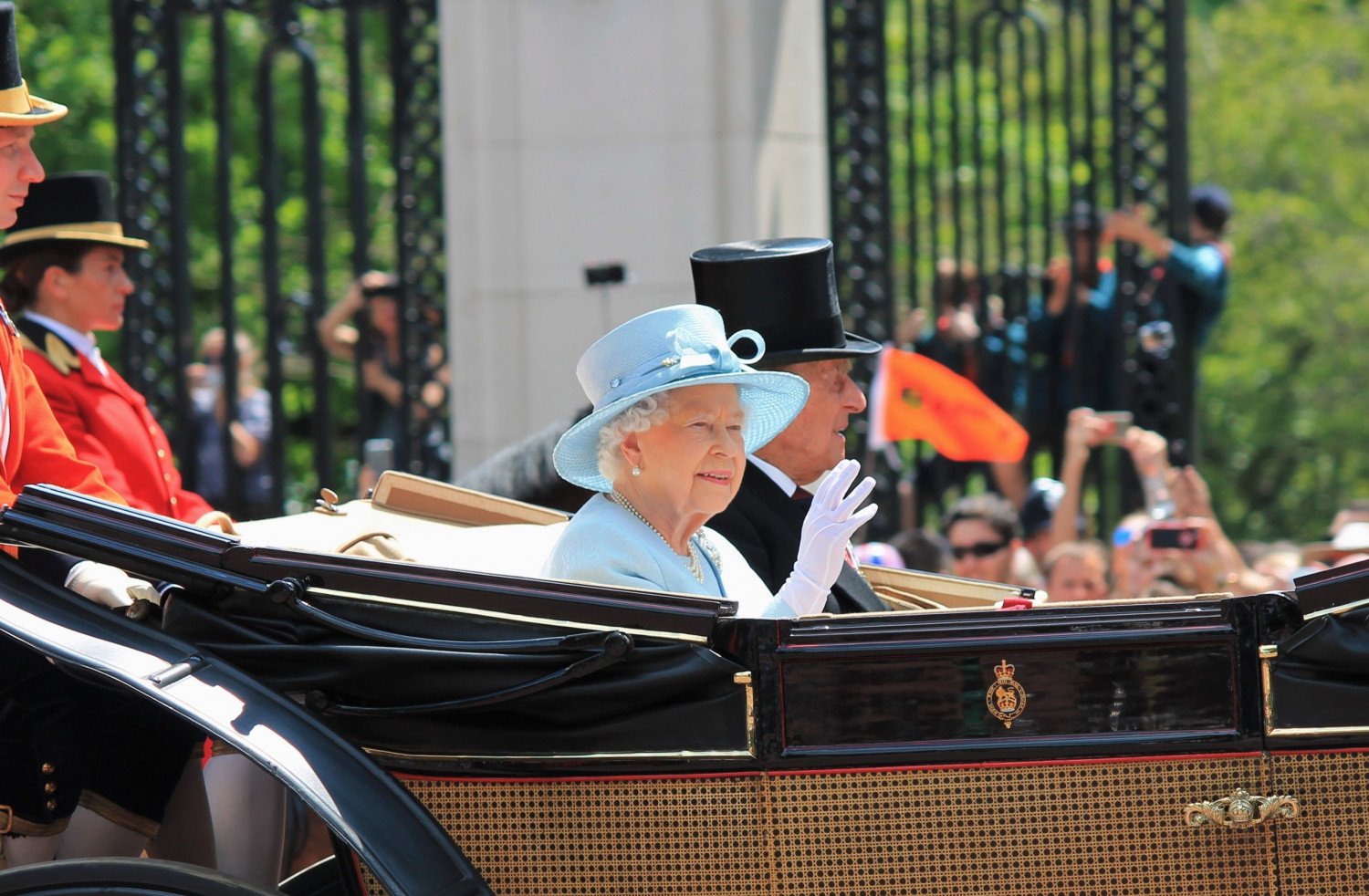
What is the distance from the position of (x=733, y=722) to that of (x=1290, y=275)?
13692mm

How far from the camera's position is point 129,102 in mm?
7270

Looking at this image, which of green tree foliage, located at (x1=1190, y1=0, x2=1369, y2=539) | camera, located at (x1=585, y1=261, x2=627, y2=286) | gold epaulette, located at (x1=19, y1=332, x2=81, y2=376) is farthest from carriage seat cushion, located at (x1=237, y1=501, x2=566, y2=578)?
green tree foliage, located at (x1=1190, y1=0, x2=1369, y2=539)

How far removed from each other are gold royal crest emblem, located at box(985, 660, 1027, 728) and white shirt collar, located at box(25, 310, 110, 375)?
2.64 metres

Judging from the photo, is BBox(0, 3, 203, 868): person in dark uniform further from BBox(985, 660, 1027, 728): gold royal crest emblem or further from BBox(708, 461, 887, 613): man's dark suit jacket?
BBox(985, 660, 1027, 728): gold royal crest emblem

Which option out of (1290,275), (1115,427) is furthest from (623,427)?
(1290,275)

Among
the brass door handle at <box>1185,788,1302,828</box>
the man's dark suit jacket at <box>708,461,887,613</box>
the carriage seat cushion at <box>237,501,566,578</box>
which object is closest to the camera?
the brass door handle at <box>1185,788,1302,828</box>

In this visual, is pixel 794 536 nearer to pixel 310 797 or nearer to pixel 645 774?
pixel 645 774

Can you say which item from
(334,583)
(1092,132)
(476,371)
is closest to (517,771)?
(334,583)

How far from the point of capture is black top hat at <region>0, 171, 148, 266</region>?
4824mm

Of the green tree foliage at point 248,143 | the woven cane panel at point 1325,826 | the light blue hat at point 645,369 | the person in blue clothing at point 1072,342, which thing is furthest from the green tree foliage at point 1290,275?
the woven cane panel at point 1325,826

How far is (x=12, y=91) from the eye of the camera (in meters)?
3.41

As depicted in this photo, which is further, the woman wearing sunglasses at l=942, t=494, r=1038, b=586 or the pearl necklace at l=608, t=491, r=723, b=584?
the woman wearing sunglasses at l=942, t=494, r=1038, b=586

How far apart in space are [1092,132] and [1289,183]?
9.64 m

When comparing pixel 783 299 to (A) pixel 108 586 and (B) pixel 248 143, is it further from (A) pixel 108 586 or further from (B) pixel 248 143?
(B) pixel 248 143
